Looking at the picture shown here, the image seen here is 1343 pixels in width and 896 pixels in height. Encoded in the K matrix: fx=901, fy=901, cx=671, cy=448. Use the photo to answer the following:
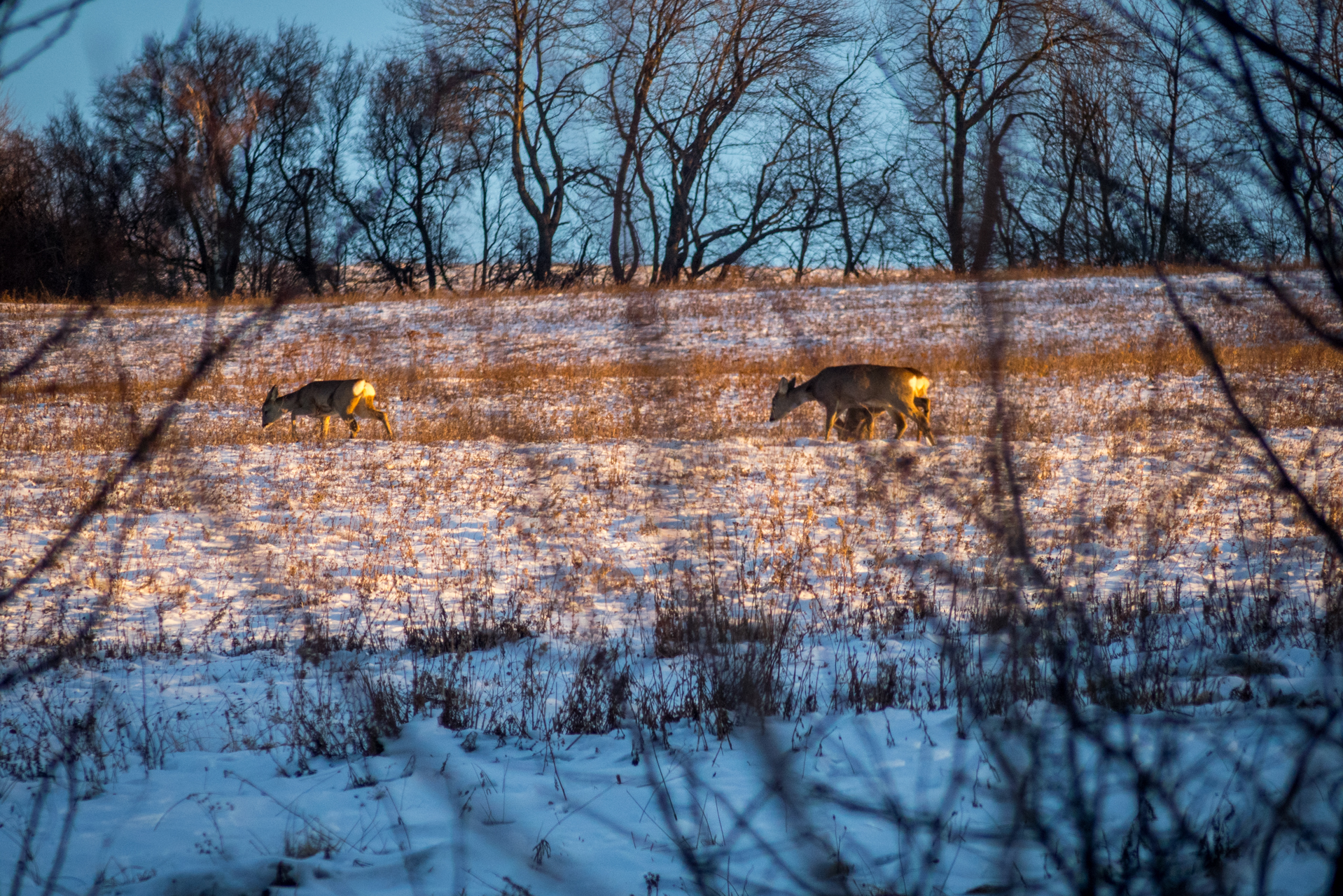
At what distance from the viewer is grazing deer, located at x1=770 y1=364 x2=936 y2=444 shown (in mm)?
12289

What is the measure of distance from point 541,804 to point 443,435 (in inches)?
431

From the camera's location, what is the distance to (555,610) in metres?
6.43

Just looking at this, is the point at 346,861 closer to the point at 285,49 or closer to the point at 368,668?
the point at 368,668

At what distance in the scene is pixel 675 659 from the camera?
5262mm

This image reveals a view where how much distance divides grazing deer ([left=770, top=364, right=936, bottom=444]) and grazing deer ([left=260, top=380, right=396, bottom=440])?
7.03 m

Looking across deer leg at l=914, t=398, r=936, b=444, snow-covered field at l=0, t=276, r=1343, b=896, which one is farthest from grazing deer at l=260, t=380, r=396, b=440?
deer leg at l=914, t=398, r=936, b=444

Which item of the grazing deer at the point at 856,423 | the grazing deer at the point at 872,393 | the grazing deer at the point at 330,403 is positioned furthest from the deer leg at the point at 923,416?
the grazing deer at the point at 330,403

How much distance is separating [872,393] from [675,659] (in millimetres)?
7964

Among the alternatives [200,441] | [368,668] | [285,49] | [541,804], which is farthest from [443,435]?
[285,49]

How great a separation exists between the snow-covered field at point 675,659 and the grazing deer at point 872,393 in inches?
20.2

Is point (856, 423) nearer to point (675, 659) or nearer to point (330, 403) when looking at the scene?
point (675, 659)

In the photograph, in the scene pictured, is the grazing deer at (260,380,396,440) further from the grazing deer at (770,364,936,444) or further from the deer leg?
the deer leg

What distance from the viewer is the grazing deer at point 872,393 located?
40.3 ft

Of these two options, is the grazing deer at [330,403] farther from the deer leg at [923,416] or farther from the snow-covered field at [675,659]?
the deer leg at [923,416]
